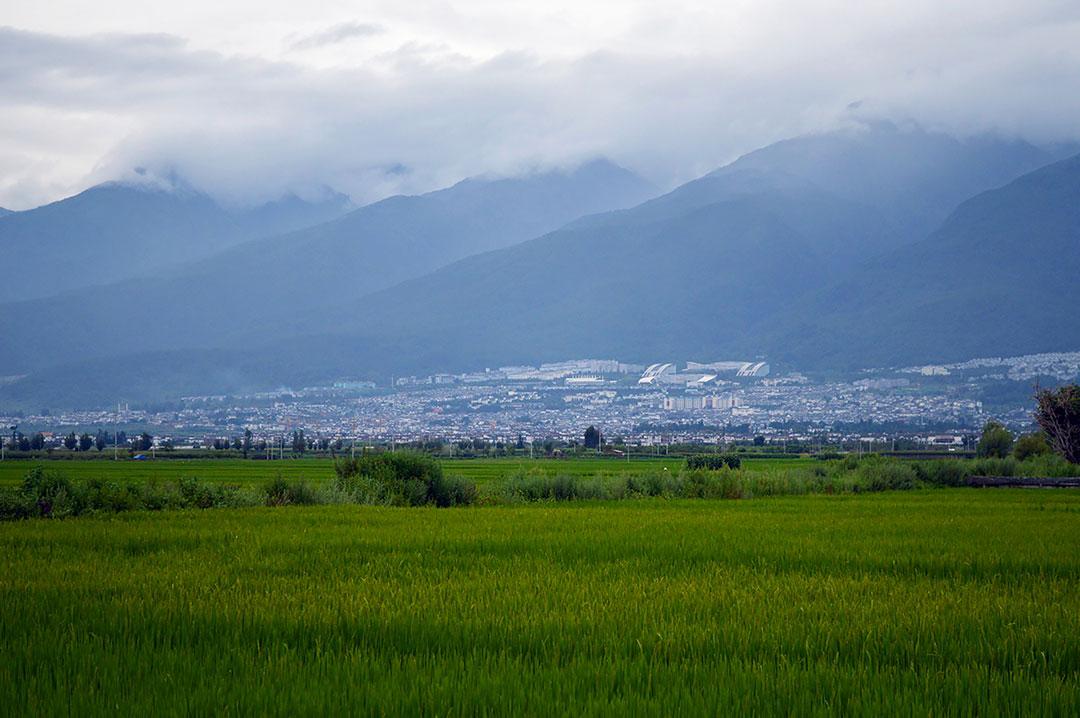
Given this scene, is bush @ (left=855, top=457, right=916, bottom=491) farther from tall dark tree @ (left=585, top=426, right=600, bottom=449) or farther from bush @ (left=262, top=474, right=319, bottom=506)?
tall dark tree @ (left=585, top=426, right=600, bottom=449)

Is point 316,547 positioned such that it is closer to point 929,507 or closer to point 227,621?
point 227,621

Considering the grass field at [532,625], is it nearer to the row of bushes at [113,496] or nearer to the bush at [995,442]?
the row of bushes at [113,496]

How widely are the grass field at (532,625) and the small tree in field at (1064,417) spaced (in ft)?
152

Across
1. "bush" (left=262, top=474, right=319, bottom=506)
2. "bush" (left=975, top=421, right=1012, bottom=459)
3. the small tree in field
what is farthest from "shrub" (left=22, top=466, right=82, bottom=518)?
"bush" (left=975, top=421, right=1012, bottom=459)

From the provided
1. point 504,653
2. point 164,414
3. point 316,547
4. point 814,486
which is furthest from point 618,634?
point 164,414

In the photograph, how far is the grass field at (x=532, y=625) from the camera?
5.75 meters

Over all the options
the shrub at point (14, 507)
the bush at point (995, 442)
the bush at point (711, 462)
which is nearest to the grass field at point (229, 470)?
the bush at point (711, 462)

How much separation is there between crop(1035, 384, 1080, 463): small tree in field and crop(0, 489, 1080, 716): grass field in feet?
152

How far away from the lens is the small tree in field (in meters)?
55.2

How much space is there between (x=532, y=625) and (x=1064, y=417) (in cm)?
5540

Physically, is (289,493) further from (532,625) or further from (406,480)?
(532,625)

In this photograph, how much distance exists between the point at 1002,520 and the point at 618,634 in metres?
13.8

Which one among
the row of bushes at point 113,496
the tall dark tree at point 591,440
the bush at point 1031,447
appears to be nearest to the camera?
the row of bushes at point 113,496

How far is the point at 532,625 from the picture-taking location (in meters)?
7.45
